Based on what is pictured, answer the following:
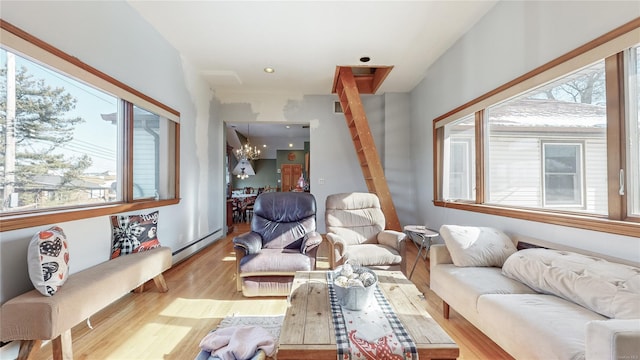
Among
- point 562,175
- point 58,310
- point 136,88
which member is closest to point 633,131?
point 562,175

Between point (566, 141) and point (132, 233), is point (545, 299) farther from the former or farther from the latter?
point (132, 233)

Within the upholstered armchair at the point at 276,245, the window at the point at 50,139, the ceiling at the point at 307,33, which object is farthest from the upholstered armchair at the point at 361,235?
the window at the point at 50,139

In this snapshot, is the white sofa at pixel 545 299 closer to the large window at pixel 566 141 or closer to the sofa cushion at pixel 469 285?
the sofa cushion at pixel 469 285

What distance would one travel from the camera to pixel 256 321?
226 cm

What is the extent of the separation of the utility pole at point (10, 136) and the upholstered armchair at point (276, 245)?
5.41 feet

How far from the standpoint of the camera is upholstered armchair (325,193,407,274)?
2785 mm

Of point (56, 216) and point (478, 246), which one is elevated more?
point (56, 216)

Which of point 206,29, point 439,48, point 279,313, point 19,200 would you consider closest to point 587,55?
point 439,48

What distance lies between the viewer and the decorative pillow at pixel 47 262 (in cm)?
162

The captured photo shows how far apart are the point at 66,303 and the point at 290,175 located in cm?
1006

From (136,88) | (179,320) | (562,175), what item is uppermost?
(136,88)

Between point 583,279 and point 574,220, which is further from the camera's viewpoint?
point 574,220

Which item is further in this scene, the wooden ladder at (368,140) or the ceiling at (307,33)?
the wooden ladder at (368,140)

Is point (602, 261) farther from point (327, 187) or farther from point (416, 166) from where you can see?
point (327, 187)
